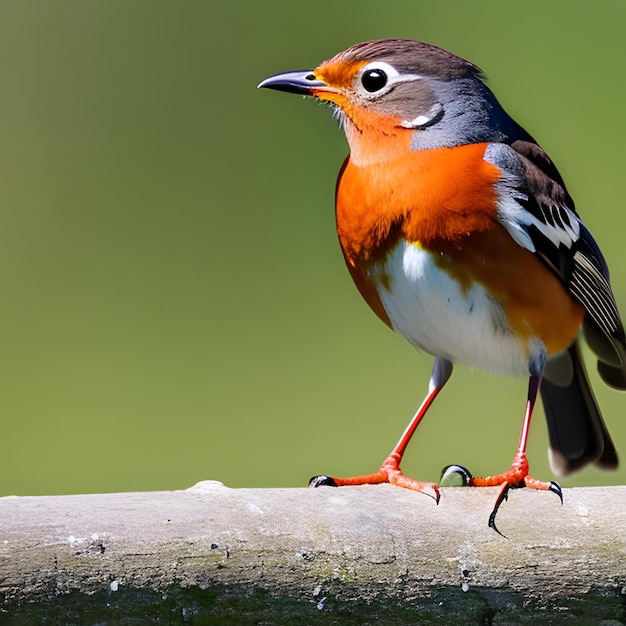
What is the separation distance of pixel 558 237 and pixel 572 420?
93 cm

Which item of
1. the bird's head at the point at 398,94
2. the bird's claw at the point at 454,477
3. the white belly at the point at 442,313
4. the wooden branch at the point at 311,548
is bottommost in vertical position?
the bird's claw at the point at 454,477

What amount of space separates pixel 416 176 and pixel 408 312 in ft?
1.41

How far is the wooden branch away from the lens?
7.33 ft

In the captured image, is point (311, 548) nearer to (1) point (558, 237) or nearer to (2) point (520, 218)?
(2) point (520, 218)

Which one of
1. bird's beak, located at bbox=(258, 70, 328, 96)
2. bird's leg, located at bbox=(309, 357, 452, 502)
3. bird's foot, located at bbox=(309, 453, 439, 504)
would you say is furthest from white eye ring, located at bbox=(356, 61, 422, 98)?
bird's foot, located at bbox=(309, 453, 439, 504)

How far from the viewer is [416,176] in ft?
10.7

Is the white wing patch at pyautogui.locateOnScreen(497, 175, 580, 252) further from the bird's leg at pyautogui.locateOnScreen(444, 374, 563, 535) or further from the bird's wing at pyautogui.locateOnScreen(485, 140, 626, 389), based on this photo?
the bird's leg at pyautogui.locateOnScreen(444, 374, 563, 535)

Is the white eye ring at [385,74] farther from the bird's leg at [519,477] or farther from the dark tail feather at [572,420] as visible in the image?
the dark tail feather at [572,420]

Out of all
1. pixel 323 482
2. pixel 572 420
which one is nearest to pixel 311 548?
pixel 323 482

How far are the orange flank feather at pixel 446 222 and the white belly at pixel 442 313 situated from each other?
24 mm

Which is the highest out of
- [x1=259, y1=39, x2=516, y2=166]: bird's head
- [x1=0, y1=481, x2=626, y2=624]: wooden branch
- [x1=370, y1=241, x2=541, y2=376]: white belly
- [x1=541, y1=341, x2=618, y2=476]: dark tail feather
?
[x1=259, y1=39, x2=516, y2=166]: bird's head

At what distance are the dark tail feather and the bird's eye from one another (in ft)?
4.12

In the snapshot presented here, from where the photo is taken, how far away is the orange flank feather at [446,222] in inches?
127

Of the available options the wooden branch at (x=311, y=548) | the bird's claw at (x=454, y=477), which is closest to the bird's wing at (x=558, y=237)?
the bird's claw at (x=454, y=477)
